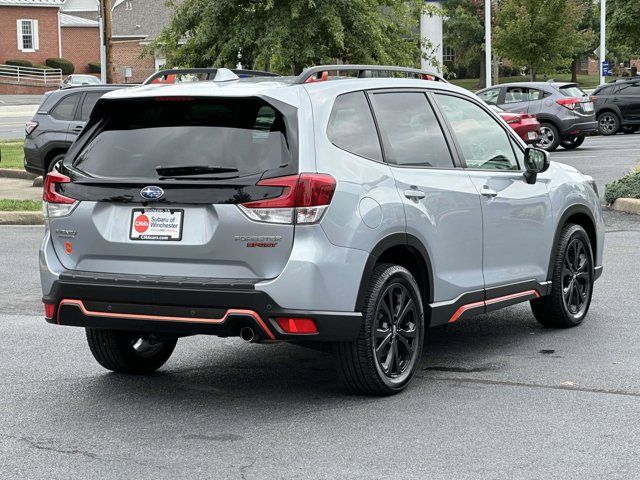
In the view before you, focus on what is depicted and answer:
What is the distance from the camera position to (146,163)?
6.42 metres

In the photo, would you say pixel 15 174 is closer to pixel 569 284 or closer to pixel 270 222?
pixel 569 284

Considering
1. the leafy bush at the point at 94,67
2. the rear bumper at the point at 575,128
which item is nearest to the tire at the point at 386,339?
the rear bumper at the point at 575,128

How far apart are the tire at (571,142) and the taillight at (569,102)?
0.79 metres

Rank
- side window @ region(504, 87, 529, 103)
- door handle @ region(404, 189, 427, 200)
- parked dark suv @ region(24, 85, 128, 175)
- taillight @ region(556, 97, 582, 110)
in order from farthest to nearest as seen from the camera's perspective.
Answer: side window @ region(504, 87, 529, 103) → taillight @ region(556, 97, 582, 110) → parked dark suv @ region(24, 85, 128, 175) → door handle @ region(404, 189, 427, 200)

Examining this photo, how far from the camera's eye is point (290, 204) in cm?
604

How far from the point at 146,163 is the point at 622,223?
9847mm

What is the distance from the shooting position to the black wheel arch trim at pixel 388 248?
6.32 metres

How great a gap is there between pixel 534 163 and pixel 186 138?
2.74 metres

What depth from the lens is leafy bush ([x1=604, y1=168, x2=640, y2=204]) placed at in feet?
54.3

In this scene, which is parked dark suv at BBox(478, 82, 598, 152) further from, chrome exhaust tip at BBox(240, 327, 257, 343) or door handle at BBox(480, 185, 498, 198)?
chrome exhaust tip at BBox(240, 327, 257, 343)

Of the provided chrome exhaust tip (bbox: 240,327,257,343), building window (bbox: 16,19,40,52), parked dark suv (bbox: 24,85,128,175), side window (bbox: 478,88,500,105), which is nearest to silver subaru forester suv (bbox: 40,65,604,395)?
chrome exhaust tip (bbox: 240,327,257,343)

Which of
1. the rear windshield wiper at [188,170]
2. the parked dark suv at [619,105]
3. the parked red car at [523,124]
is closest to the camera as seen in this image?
the rear windshield wiper at [188,170]

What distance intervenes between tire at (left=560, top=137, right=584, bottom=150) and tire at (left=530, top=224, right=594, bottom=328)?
67.4 ft

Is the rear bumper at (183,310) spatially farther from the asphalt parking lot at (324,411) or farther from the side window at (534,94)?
the side window at (534,94)
